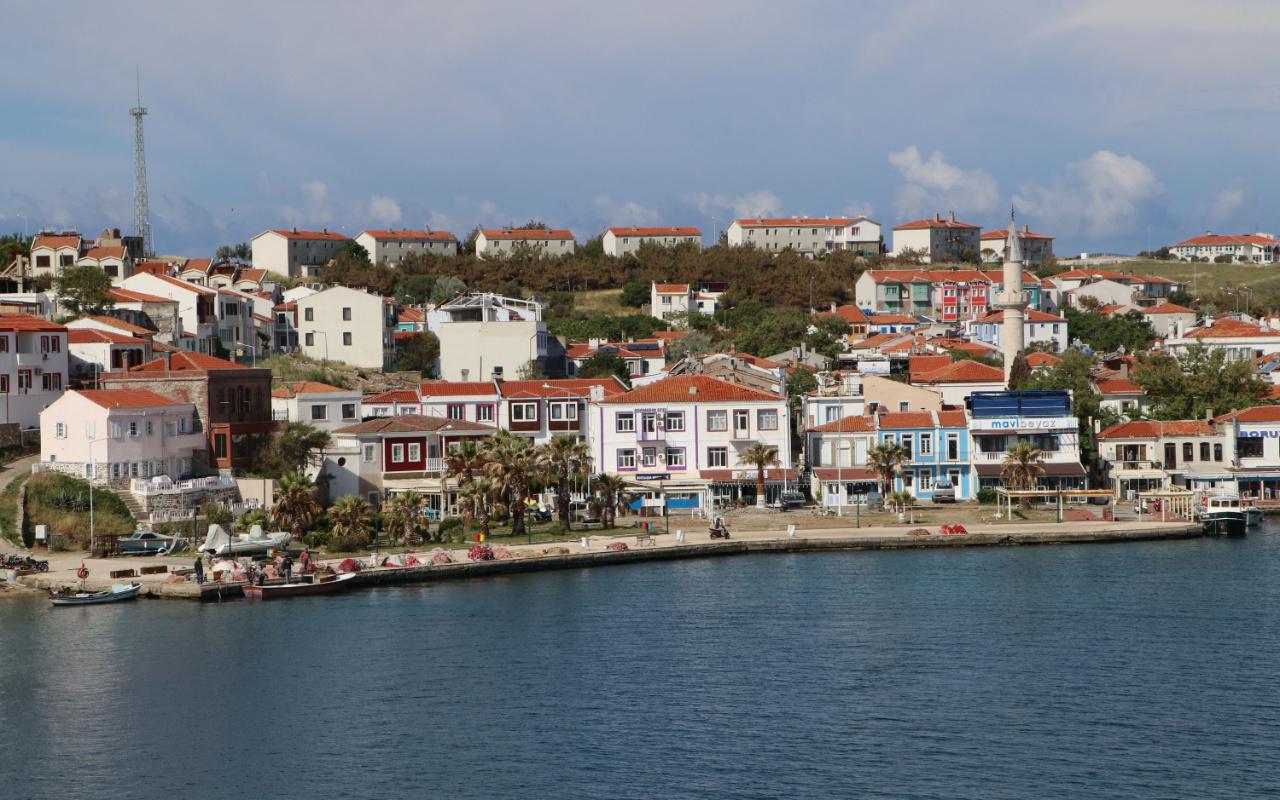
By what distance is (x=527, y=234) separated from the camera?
16325 cm

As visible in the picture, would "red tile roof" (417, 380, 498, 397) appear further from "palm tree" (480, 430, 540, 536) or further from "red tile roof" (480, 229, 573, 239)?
"red tile roof" (480, 229, 573, 239)

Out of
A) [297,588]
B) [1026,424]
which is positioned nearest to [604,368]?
[1026,424]

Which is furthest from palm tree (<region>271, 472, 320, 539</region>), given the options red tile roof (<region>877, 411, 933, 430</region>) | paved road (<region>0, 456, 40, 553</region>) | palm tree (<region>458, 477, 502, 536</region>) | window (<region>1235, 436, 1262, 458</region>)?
window (<region>1235, 436, 1262, 458</region>)

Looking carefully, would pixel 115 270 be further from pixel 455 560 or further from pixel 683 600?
pixel 683 600

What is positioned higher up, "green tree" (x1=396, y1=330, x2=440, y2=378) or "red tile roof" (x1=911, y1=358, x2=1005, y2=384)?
"green tree" (x1=396, y1=330, x2=440, y2=378)

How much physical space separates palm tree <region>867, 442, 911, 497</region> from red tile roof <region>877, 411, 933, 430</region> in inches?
60.7

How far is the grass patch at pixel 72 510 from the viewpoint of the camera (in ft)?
187

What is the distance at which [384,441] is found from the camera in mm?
67812

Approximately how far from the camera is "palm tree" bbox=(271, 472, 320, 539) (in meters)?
56.4

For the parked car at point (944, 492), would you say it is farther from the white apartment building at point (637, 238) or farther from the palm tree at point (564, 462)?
the white apartment building at point (637, 238)

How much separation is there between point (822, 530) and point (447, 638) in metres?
24.8

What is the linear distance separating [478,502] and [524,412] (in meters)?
15.9

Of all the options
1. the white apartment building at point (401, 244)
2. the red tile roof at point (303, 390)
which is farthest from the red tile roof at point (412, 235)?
the red tile roof at point (303, 390)

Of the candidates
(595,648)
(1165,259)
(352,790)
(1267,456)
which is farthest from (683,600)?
(1165,259)
